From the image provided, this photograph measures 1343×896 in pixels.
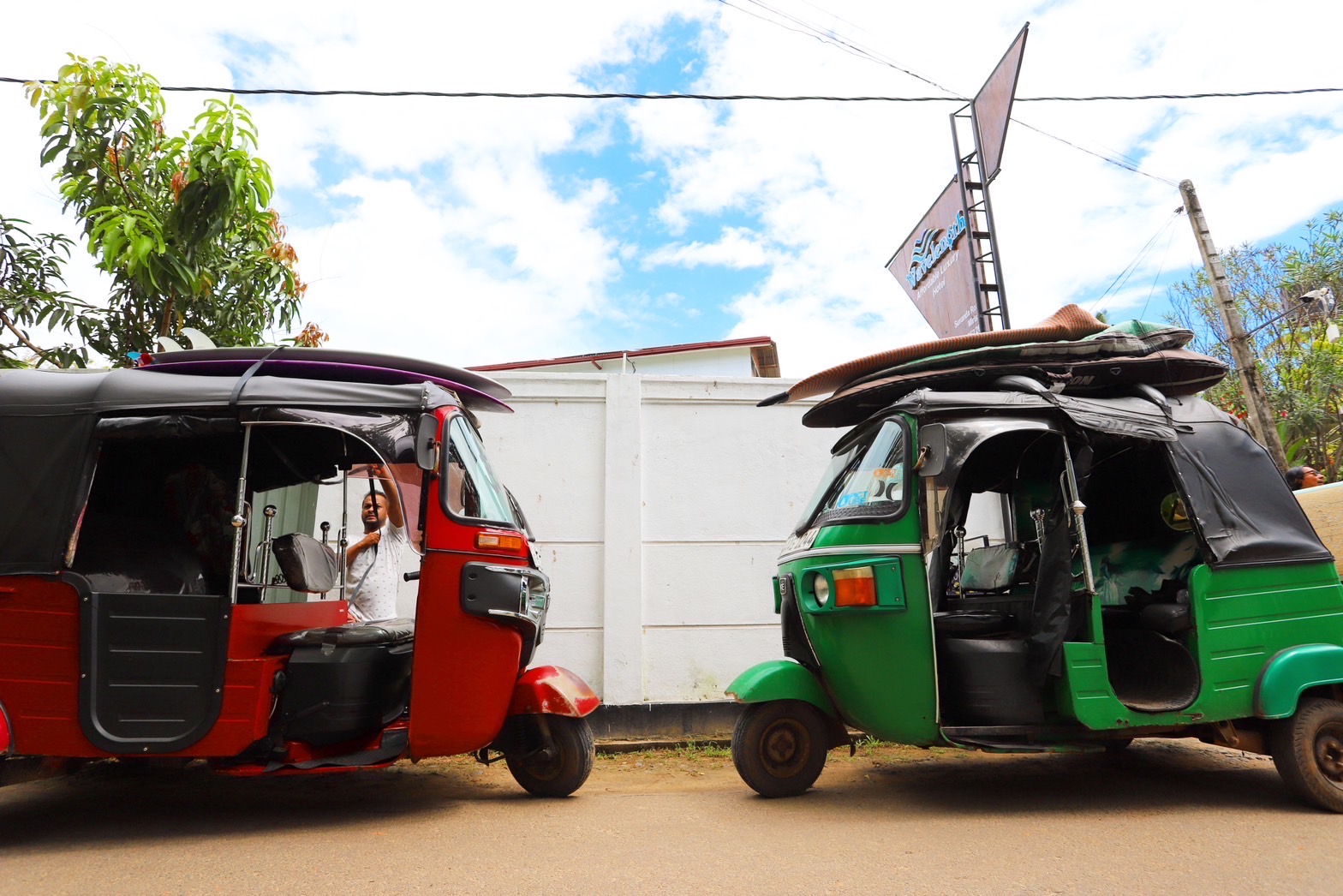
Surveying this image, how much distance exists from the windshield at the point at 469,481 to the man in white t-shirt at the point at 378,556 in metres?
1.35

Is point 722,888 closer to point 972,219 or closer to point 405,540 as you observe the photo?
point 405,540

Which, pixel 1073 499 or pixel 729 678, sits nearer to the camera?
pixel 1073 499

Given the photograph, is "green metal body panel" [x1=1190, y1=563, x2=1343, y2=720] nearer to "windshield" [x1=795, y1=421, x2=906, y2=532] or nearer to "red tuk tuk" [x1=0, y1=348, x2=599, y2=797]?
"windshield" [x1=795, y1=421, x2=906, y2=532]

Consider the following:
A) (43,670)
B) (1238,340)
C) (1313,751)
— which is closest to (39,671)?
(43,670)

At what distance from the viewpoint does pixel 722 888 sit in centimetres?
350

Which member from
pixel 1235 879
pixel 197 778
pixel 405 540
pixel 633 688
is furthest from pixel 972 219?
pixel 197 778

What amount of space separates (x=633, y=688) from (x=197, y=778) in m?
3.09

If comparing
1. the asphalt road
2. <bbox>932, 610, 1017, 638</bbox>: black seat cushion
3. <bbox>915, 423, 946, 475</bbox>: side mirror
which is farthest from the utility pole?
<bbox>915, 423, 946, 475</bbox>: side mirror

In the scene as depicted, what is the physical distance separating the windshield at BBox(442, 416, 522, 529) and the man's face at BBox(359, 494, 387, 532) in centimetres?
164

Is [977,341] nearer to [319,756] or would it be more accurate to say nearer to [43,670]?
[319,756]

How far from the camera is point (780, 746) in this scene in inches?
202

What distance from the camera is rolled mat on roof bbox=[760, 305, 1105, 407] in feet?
17.4

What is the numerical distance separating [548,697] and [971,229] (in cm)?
698

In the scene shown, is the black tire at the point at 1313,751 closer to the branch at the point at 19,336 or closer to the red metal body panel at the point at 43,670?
the red metal body panel at the point at 43,670
